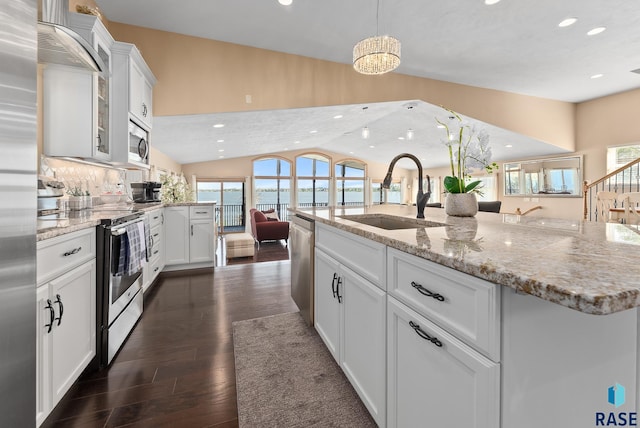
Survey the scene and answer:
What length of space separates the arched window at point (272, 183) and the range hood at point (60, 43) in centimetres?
775

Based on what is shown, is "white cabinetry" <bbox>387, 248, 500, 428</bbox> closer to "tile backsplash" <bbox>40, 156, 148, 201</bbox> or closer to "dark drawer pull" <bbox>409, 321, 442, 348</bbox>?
"dark drawer pull" <bbox>409, 321, 442, 348</bbox>

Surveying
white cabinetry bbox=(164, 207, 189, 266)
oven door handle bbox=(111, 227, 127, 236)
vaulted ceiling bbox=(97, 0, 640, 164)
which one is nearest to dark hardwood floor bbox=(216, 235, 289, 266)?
white cabinetry bbox=(164, 207, 189, 266)

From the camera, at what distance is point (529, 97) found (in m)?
5.82

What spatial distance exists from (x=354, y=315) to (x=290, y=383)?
601 millimetres

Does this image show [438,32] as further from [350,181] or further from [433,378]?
[350,181]

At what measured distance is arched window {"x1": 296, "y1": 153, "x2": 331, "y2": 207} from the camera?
1058cm

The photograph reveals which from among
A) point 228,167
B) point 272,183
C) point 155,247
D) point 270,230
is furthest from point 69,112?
point 272,183

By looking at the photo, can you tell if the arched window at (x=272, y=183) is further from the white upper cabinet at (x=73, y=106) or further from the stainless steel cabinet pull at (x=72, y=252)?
the stainless steel cabinet pull at (x=72, y=252)

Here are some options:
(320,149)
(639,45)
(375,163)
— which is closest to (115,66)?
(639,45)

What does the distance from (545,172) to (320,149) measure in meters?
6.68

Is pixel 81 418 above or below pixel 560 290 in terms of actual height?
below

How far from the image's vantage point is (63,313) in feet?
4.47

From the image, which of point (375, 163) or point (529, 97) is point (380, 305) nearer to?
point (529, 97)

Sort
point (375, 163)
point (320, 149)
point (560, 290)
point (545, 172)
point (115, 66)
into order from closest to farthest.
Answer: point (560, 290)
point (115, 66)
point (545, 172)
point (320, 149)
point (375, 163)
